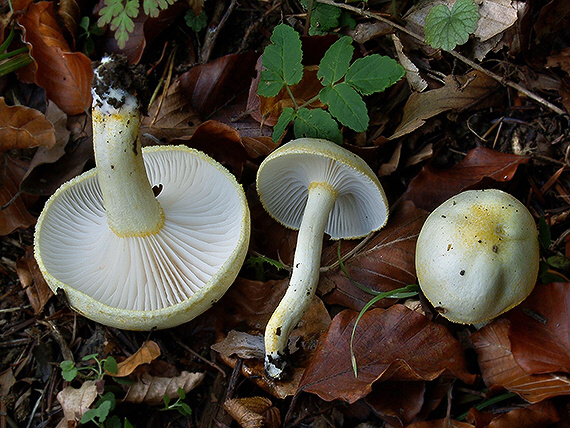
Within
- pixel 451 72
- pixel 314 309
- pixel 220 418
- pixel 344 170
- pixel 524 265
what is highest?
pixel 451 72

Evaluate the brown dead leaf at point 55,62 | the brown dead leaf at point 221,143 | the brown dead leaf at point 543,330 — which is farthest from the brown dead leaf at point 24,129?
the brown dead leaf at point 543,330

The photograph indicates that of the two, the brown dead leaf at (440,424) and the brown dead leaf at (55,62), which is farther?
the brown dead leaf at (55,62)

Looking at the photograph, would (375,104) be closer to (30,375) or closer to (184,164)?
(184,164)

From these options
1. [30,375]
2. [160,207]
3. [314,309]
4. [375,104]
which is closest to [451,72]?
[375,104]

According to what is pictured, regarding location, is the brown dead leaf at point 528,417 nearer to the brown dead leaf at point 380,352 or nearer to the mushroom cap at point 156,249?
the brown dead leaf at point 380,352

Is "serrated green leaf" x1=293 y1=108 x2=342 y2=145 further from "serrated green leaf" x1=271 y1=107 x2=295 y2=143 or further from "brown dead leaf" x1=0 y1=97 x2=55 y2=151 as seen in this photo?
"brown dead leaf" x1=0 y1=97 x2=55 y2=151

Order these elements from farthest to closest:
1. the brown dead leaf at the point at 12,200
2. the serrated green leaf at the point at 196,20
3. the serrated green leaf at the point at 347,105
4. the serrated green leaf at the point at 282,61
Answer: the serrated green leaf at the point at 196,20 → the brown dead leaf at the point at 12,200 → the serrated green leaf at the point at 282,61 → the serrated green leaf at the point at 347,105
